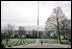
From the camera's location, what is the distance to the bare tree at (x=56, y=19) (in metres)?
3.10

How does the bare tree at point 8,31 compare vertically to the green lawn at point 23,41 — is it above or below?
above

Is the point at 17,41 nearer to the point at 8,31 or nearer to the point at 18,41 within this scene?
the point at 18,41

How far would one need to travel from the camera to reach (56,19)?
3.12 metres

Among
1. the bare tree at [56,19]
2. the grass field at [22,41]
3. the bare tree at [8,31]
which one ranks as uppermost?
the bare tree at [56,19]

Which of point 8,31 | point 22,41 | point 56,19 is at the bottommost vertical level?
point 22,41

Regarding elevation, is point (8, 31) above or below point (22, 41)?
above

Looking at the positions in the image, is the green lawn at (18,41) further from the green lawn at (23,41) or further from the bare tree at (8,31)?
the bare tree at (8,31)

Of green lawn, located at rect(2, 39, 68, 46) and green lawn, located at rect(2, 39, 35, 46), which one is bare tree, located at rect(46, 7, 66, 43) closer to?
green lawn, located at rect(2, 39, 68, 46)

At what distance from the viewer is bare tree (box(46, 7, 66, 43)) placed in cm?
310

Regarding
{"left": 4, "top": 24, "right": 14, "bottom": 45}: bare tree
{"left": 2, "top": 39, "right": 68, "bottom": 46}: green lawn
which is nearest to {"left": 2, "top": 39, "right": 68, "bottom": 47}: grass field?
{"left": 2, "top": 39, "right": 68, "bottom": 46}: green lawn

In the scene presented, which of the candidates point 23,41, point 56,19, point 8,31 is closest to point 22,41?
point 23,41

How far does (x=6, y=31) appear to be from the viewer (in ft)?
9.96

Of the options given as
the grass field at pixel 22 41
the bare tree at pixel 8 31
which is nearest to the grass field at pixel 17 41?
the grass field at pixel 22 41

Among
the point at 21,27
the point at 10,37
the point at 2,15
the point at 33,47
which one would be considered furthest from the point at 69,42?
the point at 2,15
